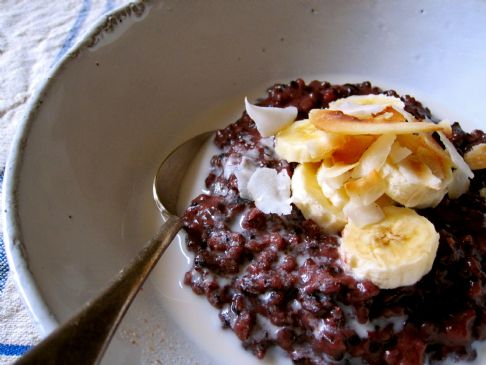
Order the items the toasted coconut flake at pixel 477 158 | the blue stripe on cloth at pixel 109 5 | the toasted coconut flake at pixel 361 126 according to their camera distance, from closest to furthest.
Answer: the toasted coconut flake at pixel 361 126, the toasted coconut flake at pixel 477 158, the blue stripe on cloth at pixel 109 5

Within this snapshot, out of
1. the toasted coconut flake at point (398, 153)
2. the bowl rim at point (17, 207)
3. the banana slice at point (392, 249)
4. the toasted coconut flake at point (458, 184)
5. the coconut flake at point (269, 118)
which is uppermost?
the bowl rim at point (17, 207)

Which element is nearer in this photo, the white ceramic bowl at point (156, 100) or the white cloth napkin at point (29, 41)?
the white ceramic bowl at point (156, 100)

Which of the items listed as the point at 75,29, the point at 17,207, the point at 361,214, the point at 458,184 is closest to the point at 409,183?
the point at 361,214

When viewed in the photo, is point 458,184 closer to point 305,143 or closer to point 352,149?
point 352,149

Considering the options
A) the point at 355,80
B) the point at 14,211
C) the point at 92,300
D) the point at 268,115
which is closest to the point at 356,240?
the point at 268,115

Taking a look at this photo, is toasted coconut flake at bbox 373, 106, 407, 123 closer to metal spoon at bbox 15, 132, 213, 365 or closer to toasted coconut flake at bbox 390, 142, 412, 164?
toasted coconut flake at bbox 390, 142, 412, 164

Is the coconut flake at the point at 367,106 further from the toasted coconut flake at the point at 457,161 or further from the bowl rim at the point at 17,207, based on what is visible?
the bowl rim at the point at 17,207

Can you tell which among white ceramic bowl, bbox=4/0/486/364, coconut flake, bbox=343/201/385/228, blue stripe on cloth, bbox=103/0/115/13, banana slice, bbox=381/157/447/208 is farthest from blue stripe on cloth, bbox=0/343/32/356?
blue stripe on cloth, bbox=103/0/115/13

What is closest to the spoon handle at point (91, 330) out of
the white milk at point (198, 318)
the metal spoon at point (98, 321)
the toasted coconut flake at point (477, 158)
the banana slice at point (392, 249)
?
the metal spoon at point (98, 321)
